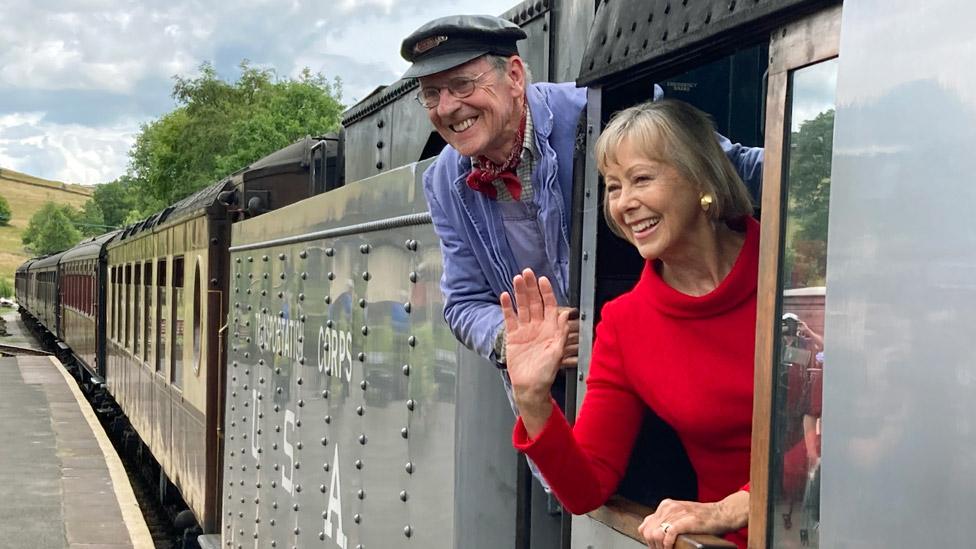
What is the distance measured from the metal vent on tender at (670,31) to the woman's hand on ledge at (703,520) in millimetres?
743

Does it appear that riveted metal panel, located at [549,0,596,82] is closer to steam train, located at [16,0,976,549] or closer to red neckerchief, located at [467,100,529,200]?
steam train, located at [16,0,976,549]

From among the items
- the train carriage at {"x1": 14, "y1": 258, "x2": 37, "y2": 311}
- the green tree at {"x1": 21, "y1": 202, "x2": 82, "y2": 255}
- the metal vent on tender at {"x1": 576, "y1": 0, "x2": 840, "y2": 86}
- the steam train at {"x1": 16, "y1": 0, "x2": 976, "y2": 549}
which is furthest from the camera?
the green tree at {"x1": 21, "y1": 202, "x2": 82, "y2": 255}

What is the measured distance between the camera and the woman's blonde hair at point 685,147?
204 cm

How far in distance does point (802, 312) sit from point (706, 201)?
44cm

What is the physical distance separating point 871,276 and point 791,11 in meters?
0.43

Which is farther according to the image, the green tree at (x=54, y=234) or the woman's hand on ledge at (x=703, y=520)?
the green tree at (x=54, y=234)

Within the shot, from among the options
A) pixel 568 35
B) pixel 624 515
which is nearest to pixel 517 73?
pixel 568 35

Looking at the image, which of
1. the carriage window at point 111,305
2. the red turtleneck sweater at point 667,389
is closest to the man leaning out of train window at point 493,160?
the red turtleneck sweater at point 667,389

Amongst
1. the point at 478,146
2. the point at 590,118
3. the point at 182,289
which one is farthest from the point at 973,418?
the point at 182,289

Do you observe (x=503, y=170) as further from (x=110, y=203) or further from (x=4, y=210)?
(x=4, y=210)

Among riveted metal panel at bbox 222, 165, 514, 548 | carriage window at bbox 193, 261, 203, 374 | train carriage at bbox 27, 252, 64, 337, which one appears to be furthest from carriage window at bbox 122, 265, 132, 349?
train carriage at bbox 27, 252, 64, 337

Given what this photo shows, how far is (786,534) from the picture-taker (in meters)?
1.69

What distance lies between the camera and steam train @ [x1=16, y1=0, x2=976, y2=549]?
1.37 metres

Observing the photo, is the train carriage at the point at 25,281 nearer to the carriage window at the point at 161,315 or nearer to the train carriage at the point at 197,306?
the train carriage at the point at 197,306
